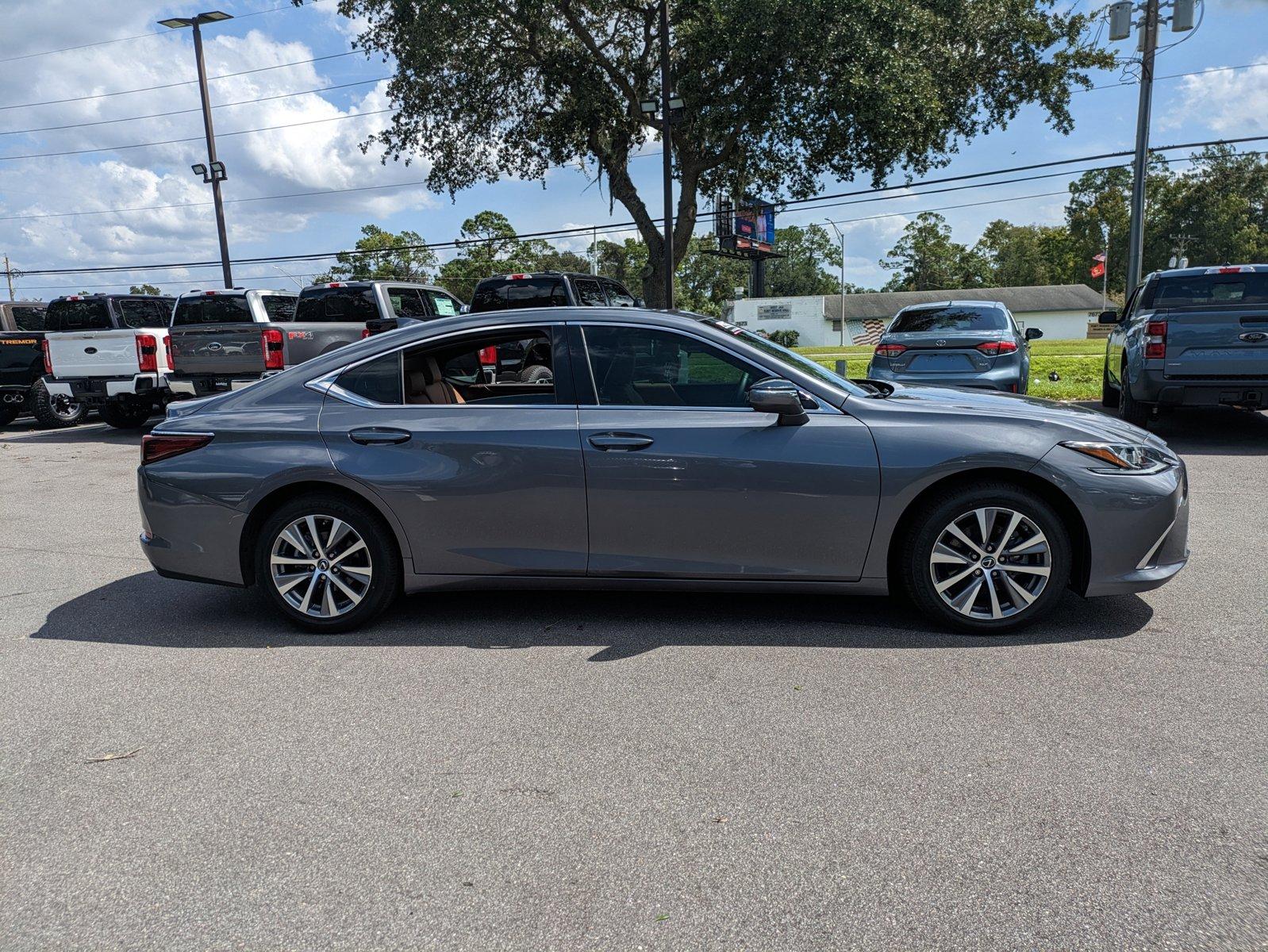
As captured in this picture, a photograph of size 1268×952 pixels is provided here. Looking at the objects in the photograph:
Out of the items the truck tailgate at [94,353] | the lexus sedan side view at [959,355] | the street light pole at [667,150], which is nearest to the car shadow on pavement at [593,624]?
the lexus sedan side view at [959,355]

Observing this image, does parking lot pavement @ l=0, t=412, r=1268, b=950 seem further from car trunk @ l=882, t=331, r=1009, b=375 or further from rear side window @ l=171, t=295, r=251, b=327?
rear side window @ l=171, t=295, r=251, b=327

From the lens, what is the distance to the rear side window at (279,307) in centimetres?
1442

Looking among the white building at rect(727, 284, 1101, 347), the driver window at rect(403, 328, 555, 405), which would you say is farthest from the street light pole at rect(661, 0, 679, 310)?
the white building at rect(727, 284, 1101, 347)

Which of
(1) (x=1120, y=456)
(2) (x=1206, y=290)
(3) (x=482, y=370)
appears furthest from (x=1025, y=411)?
(2) (x=1206, y=290)

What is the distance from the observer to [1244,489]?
7.97m

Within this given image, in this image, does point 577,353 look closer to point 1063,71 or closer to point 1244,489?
point 1244,489

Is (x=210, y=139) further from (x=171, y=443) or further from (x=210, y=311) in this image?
(x=171, y=443)

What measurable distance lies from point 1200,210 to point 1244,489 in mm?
89035

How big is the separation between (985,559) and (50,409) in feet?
55.4

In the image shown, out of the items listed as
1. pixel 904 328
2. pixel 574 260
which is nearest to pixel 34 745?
pixel 904 328

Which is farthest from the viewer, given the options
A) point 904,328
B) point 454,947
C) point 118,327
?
point 118,327

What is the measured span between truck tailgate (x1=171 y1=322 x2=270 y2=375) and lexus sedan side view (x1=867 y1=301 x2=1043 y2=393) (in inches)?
324

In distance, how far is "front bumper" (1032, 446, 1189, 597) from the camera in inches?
172

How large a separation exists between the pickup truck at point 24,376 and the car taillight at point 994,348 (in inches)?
578
